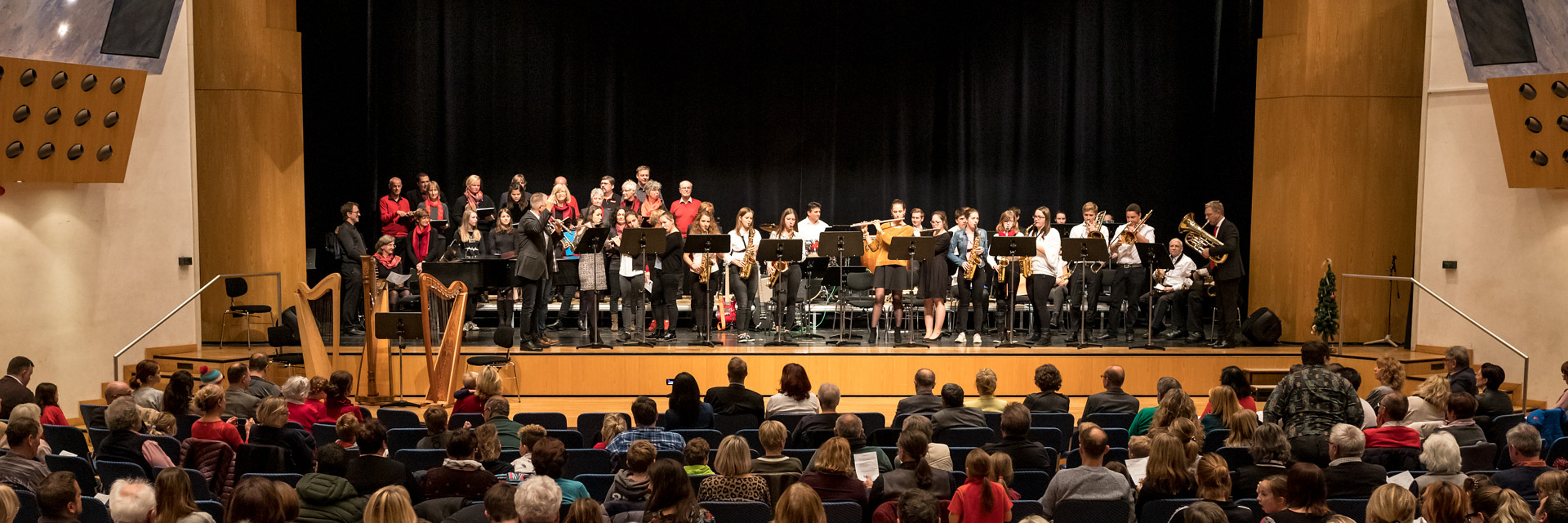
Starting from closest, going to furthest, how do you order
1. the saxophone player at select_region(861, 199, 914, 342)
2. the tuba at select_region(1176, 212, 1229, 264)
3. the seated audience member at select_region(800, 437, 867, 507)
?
the seated audience member at select_region(800, 437, 867, 507) < the tuba at select_region(1176, 212, 1229, 264) < the saxophone player at select_region(861, 199, 914, 342)

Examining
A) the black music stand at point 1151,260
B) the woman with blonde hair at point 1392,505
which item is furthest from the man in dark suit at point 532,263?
the woman with blonde hair at point 1392,505

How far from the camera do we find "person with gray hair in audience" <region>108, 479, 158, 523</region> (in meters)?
4.51

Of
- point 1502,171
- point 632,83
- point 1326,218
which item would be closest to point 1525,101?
point 1502,171

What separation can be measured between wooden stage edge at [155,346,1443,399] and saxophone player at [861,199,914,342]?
0.67m

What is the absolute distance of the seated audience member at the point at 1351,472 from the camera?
555cm

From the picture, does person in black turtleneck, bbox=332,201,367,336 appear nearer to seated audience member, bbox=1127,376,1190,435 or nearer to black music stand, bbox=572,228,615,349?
black music stand, bbox=572,228,615,349

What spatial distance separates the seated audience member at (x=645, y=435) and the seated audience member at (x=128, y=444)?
2.29 meters

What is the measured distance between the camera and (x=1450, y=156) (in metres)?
11.7

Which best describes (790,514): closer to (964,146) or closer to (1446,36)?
(1446,36)

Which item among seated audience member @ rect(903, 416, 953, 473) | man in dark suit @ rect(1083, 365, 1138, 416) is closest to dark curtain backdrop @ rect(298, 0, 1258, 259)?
man in dark suit @ rect(1083, 365, 1138, 416)

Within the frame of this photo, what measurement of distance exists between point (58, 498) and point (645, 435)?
8.72 feet

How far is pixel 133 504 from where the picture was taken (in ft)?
14.8

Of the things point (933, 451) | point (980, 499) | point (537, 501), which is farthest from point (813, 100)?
point (537, 501)

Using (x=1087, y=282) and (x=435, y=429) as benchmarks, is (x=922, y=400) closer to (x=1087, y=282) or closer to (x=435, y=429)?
(x=435, y=429)
